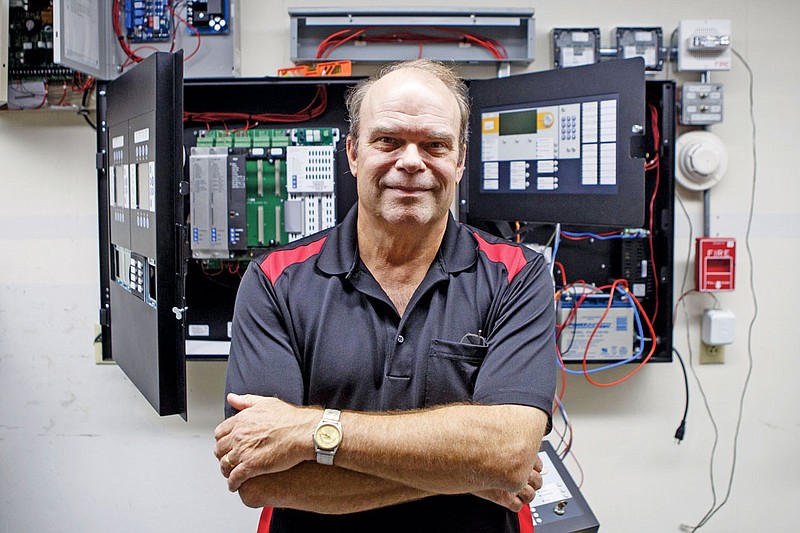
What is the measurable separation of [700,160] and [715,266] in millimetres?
358

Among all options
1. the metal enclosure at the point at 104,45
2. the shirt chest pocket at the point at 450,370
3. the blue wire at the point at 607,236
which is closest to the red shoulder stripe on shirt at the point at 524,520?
the shirt chest pocket at the point at 450,370

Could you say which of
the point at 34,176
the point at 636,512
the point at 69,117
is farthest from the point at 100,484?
the point at 636,512

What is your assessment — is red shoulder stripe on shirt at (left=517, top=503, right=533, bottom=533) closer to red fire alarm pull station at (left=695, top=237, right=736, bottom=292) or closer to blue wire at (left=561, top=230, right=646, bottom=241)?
blue wire at (left=561, top=230, right=646, bottom=241)

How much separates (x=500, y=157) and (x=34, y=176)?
5.31 ft

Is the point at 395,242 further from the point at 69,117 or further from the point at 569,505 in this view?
the point at 69,117

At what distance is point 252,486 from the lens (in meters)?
1.15

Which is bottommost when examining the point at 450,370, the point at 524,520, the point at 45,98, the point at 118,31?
the point at 524,520

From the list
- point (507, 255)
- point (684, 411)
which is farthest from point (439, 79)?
point (684, 411)

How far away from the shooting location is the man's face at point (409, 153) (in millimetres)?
1260

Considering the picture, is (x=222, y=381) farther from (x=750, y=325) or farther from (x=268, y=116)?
(x=750, y=325)

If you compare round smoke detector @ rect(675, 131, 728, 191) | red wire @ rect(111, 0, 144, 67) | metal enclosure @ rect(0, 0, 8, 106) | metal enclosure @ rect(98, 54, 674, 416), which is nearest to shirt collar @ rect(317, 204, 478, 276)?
metal enclosure @ rect(98, 54, 674, 416)

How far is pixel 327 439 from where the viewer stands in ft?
3.55

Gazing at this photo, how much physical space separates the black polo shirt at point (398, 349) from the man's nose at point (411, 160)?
0.67 feet

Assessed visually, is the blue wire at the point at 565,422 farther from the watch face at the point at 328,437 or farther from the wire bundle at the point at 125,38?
the wire bundle at the point at 125,38
